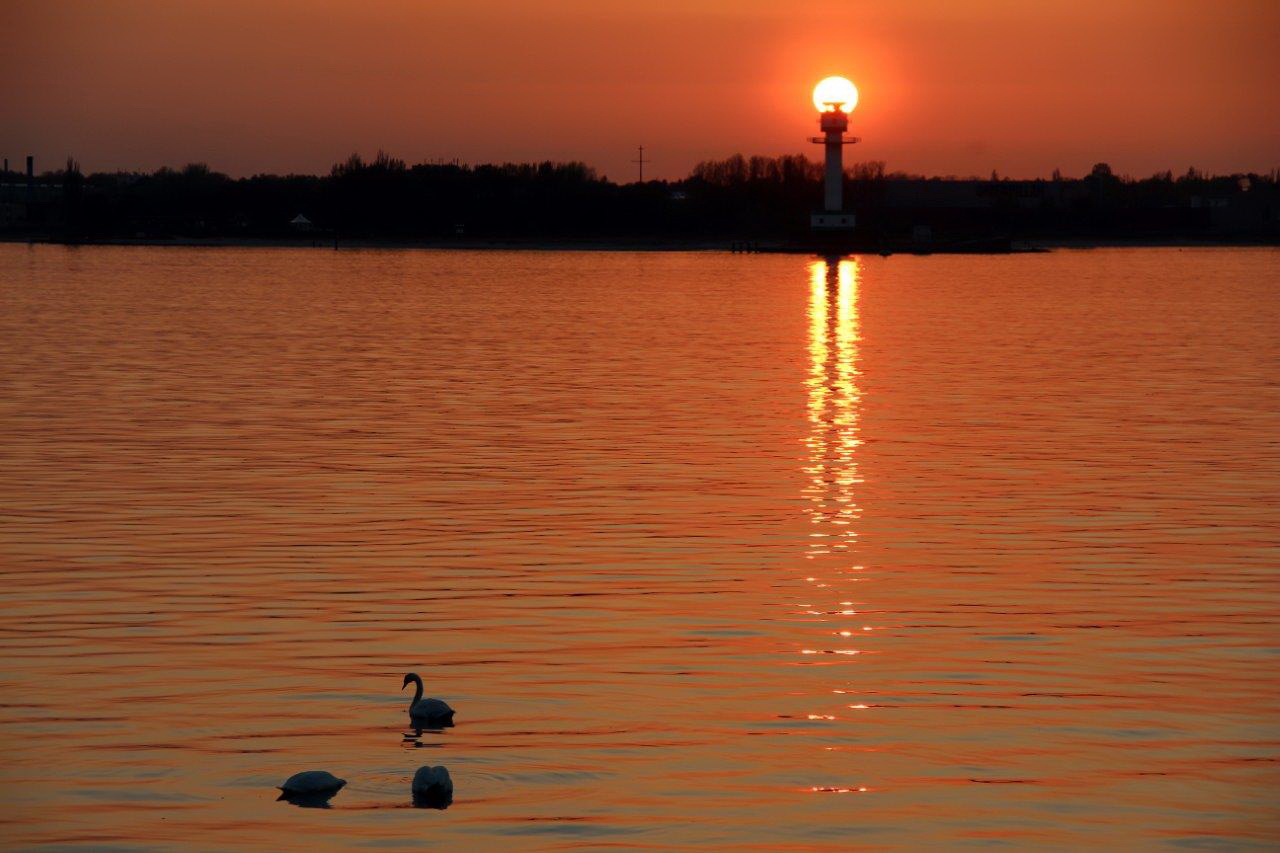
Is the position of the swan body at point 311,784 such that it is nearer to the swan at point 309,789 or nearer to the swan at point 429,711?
the swan at point 309,789

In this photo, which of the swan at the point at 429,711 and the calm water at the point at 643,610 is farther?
the swan at the point at 429,711

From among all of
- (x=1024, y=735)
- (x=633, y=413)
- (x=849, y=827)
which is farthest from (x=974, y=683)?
(x=633, y=413)

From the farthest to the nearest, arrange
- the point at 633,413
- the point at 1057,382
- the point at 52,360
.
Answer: the point at 52,360, the point at 1057,382, the point at 633,413

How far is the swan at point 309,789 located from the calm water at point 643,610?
0.43 ft

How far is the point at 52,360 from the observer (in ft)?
168

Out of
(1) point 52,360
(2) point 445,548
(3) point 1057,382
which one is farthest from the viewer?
(1) point 52,360

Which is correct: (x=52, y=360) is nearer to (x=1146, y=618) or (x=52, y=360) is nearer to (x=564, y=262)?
(x=1146, y=618)

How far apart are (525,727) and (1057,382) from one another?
1348 inches

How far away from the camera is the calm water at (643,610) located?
12.4 meters

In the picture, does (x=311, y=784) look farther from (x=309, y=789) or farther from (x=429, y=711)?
(x=429, y=711)

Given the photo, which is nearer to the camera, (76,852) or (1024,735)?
(76,852)

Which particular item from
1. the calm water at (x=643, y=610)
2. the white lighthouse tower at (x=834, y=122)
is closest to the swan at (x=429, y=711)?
the calm water at (x=643, y=610)

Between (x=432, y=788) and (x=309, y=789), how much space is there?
32.5 inches

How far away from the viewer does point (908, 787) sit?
1271 cm
